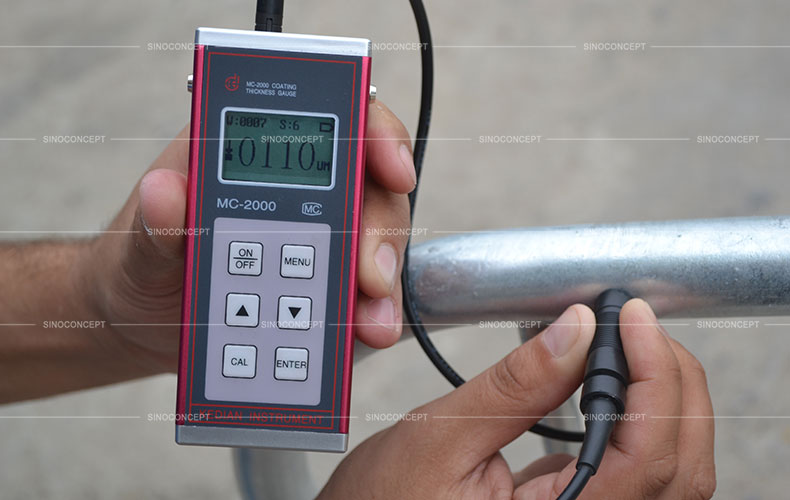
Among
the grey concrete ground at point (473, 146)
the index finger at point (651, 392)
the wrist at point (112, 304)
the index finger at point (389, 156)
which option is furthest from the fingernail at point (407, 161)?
the grey concrete ground at point (473, 146)

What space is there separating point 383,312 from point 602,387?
0.60 ft

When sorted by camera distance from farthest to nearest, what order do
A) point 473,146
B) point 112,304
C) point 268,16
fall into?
point 473,146 → point 112,304 → point 268,16

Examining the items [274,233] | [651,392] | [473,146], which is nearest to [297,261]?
[274,233]

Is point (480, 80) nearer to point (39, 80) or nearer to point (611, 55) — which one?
point (611, 55)

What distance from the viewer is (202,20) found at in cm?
Answer: 216

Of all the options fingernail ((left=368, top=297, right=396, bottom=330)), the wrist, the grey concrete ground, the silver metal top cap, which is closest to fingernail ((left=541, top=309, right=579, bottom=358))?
fingernail ((left=368, top=297, right=396, bottom=330))

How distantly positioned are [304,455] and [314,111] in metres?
0.28

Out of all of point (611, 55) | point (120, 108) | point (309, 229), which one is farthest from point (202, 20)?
point (309, 229)

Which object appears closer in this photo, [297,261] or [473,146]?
[297,261]

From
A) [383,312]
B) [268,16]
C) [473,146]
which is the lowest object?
[473,146]

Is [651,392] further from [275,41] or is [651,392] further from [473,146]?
[473,146]

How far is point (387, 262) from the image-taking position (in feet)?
2.05

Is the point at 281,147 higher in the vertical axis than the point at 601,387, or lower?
higher

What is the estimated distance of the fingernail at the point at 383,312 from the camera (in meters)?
0.62
